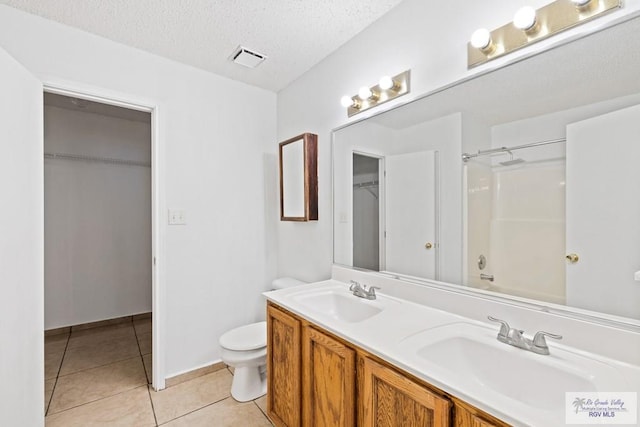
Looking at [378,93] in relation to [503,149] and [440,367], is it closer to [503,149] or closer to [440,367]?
[503,149]

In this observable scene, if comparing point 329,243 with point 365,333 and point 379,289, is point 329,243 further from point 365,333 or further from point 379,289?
point 365,333

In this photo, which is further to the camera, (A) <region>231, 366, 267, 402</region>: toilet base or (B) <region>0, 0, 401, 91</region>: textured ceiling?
(A) <region>231, 366, 267, 402</region>: toilet base

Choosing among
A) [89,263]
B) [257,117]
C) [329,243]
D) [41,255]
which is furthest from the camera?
[89,263]

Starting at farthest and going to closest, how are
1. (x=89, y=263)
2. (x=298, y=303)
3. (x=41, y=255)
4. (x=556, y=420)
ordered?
(x=89, y=263)
(x=41, y=255)
(x=298, y=303)
(x=556, y=420)

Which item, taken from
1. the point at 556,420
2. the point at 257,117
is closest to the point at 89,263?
the point at 257,117

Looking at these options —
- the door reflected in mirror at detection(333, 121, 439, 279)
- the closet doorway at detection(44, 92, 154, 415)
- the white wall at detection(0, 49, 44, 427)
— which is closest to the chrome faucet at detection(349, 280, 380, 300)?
the door reflected in mirror at detection(333, 121, 439, 279)

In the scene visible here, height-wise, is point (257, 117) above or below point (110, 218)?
above

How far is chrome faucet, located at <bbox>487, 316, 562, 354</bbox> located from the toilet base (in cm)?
160

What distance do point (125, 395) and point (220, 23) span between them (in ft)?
8.13

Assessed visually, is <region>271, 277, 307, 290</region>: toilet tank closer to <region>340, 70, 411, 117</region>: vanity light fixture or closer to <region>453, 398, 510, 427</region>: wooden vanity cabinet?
<region>340, 70, 411, 117</region>: vanity light fixture

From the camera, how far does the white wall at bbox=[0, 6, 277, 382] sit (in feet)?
6.36

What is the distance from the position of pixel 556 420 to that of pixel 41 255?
7.77ft

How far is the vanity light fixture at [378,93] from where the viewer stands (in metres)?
1.66

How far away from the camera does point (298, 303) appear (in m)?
1.62
